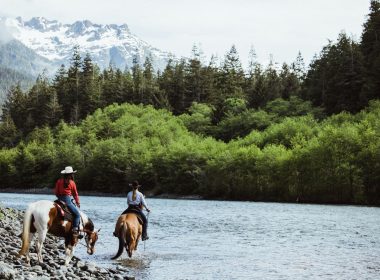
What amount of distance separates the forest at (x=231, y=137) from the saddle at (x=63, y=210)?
3046 inches

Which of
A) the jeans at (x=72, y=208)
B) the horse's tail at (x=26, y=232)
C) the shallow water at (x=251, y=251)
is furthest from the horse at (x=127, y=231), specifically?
the horse's tail at (x=26, y=232)

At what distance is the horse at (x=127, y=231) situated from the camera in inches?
1085

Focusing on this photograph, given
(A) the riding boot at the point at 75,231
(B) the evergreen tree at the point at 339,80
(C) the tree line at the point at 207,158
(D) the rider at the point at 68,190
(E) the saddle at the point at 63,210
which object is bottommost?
(A) the riding boot at the point at 75,231

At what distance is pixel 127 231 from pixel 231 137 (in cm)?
12447

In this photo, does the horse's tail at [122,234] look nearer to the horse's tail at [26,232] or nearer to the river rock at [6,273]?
the horse's tail at [26,232]

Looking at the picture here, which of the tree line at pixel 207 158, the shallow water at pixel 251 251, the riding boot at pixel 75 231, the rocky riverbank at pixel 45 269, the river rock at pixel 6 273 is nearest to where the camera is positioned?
the river rock at pixel 6 273

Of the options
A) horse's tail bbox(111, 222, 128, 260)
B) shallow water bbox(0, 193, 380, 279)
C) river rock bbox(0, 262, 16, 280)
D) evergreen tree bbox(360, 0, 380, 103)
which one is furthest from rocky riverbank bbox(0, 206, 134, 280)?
evergreen tree bbox(360, 0, 380, 103)

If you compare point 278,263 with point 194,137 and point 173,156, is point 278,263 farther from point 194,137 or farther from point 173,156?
point 194,137

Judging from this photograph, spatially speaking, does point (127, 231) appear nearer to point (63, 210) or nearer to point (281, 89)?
point (63, 210)

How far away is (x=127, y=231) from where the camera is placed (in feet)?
90.6

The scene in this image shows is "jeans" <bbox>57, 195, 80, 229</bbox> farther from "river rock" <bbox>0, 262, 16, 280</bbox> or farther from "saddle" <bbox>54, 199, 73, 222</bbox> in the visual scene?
"river rock" <bbox>0, 262, 16, 280</bbox>

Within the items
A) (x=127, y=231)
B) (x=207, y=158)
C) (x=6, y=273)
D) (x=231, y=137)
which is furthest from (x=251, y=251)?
(x=231, y=137)

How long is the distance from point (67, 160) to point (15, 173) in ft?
62.0

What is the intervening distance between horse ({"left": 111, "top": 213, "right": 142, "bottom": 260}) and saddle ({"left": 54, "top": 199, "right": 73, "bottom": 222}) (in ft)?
18.9
